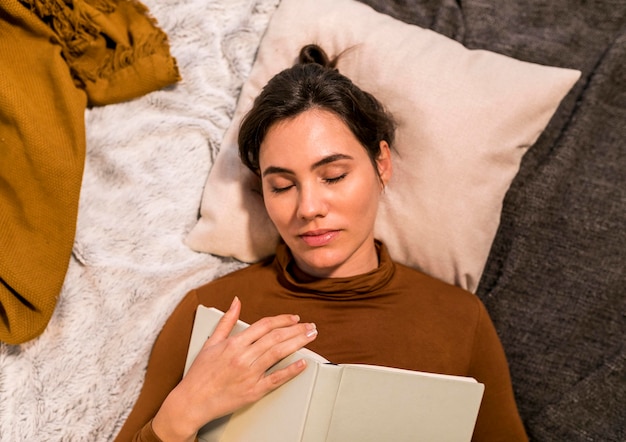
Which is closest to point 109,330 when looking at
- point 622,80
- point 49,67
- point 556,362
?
point 49,67

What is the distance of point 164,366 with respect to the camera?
140 centimetres

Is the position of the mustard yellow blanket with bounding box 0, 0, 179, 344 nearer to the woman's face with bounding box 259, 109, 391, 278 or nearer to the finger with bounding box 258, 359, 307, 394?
the woman's face with bounding box 259, 109, 391, 278

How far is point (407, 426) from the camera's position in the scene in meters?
1.20

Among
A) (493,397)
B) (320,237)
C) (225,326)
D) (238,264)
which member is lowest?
(493,397)

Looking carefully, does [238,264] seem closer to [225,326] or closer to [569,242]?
[225,326]

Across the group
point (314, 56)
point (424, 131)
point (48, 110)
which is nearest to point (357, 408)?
point (424, 131)

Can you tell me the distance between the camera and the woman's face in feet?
Result: 4.17

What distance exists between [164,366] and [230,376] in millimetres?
280

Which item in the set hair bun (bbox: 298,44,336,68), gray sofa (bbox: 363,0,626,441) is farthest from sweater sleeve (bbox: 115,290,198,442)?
gray sofa (bbox: 363,0,626,441)

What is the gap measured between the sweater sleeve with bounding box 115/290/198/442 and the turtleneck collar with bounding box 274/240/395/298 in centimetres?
22

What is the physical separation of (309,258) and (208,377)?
320 mm

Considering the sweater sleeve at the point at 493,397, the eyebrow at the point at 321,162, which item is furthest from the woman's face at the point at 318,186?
the sweater sleeve at the point at 493,397

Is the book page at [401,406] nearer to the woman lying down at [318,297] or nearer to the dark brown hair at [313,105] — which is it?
the woman lying down at [318,297]

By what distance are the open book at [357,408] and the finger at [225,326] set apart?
2cm
